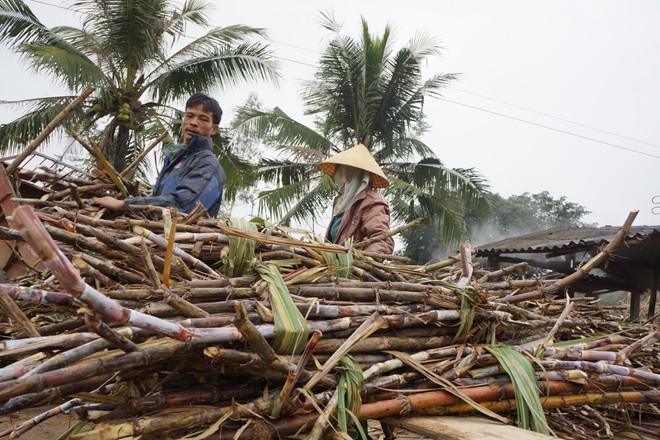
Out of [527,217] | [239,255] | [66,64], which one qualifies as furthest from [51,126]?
[527,217]

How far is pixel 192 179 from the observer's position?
2.86m

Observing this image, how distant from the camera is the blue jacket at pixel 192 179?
2.72 metres

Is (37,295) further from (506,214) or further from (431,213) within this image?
(506,214)

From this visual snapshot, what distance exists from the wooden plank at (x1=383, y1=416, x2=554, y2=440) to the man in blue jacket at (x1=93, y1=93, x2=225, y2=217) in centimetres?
154

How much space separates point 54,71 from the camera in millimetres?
9477

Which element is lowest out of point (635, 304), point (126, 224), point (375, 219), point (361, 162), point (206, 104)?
point (635, 304)

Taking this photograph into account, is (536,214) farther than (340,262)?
Yes

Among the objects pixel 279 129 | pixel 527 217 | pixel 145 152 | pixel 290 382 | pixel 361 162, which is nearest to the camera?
pixel 290 382

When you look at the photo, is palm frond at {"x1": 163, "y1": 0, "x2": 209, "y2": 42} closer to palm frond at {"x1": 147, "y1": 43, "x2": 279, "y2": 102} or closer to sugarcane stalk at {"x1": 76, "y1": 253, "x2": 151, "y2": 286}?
palm frond at {"x1": 147, "y1": 43, "x2": 279, "y2": 102}

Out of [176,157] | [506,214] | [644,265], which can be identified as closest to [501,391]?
[176,157]

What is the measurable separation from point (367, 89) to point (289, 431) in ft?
40.0

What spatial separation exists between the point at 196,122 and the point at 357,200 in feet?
3.51

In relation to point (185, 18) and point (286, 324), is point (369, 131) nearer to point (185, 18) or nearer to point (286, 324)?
point (185, 18)

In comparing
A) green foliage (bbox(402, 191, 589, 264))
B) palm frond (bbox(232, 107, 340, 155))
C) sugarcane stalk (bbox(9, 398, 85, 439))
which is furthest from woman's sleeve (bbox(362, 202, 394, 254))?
green foliage (bbox(402, 191, 589, 264))
